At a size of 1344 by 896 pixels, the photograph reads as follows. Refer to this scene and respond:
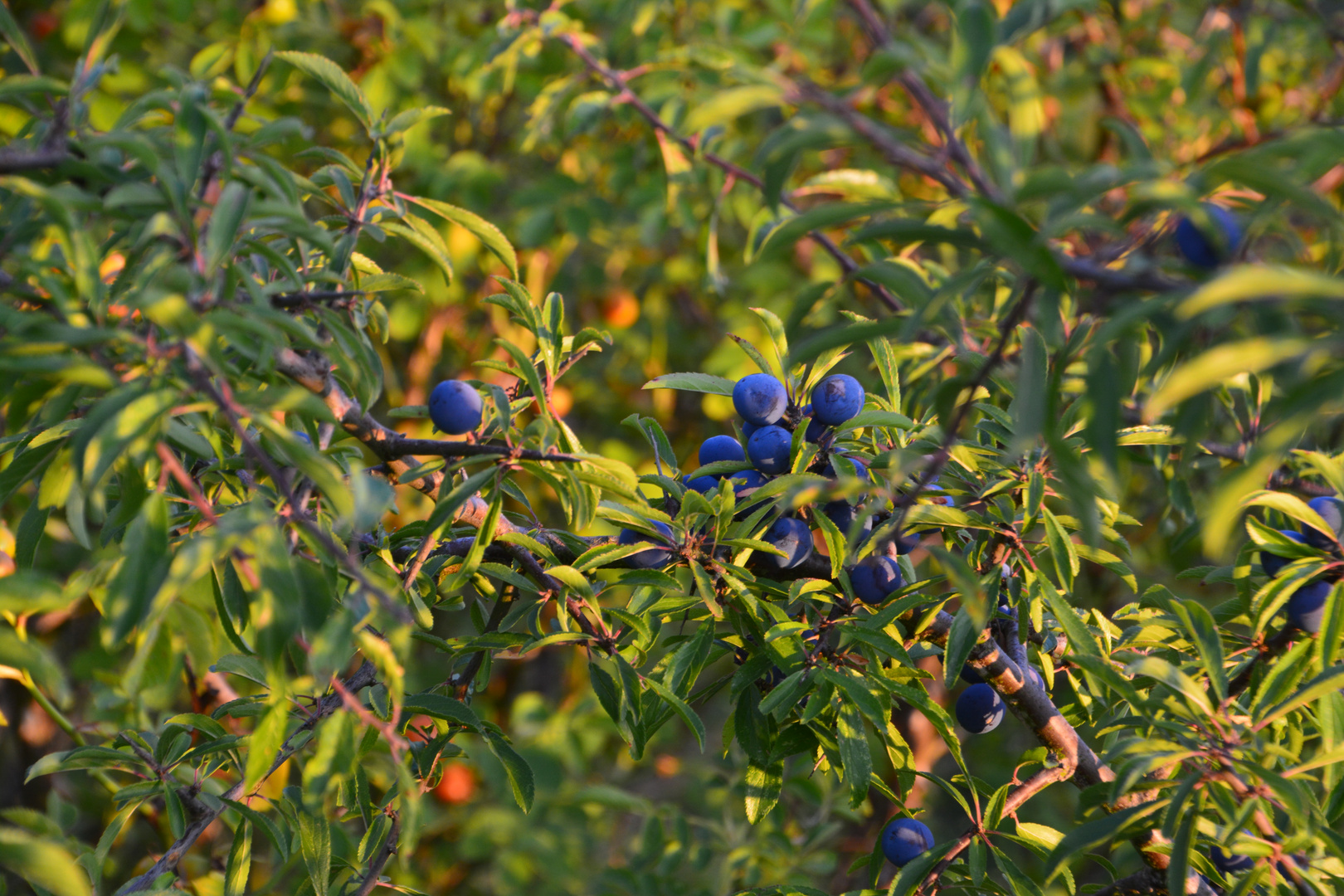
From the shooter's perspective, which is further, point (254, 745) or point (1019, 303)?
point (254, 745)

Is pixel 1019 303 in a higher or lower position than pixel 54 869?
higher

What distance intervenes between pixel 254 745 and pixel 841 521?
1.74 ft

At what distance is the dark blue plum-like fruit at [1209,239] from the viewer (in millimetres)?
508

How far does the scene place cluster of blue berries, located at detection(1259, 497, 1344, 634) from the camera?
2.62ft

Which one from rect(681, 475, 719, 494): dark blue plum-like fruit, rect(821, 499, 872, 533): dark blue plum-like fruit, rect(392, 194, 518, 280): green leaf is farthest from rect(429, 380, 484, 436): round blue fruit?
rect(821, 499, 872, 533): dark blue plum-like fruit

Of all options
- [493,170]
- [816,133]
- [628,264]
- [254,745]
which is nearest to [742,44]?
[493,170]

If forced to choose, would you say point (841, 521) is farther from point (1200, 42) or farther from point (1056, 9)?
point (1200, 42)

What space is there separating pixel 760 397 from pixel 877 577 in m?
0.20

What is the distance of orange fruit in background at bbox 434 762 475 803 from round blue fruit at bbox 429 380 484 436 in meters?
1.95

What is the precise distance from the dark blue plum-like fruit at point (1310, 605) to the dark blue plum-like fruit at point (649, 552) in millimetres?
544

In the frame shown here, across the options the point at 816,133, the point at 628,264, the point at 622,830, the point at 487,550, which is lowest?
the point at 622,830

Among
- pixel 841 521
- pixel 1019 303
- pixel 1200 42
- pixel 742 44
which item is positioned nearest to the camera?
pixel 1019 303

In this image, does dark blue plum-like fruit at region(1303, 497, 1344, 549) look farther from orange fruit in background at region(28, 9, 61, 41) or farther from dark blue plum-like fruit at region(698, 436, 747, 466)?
orange fruit in background at region(28, 9, 61, 41)

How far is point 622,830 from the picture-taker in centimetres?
352
